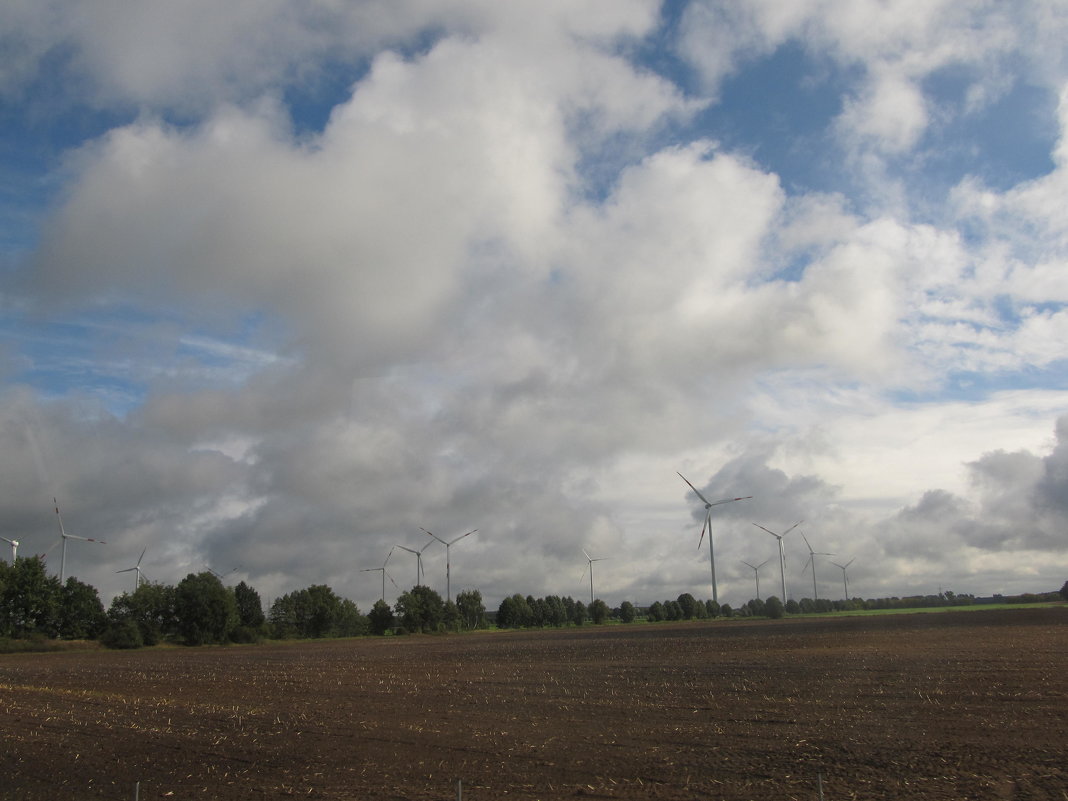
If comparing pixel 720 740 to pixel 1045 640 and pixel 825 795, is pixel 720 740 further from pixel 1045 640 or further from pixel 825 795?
pixel 1045 640

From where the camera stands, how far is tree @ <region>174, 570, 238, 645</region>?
501 ft

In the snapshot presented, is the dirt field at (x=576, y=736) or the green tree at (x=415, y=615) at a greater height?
the dirt field at (x=576, y=736)

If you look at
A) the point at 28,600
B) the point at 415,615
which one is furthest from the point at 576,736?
the point at 415,615

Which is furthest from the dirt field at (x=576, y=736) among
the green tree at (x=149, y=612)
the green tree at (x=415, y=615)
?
the green tree at (x=415, y=615)

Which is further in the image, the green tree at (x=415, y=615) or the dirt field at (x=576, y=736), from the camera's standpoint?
the green tree at (x=415, y=615)

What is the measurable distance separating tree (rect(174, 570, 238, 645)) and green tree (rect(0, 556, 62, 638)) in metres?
21.1

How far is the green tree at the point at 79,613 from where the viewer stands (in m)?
149

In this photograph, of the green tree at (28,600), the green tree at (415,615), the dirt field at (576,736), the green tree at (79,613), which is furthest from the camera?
the green tree at (415,615)

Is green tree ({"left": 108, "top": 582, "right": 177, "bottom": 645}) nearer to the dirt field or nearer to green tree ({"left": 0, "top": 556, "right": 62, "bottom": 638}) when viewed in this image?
green tree ({"left": 0, "top": 556, "right": 62, "bottom": 638})

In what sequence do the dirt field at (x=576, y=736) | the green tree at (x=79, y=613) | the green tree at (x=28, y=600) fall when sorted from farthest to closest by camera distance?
the green tree at (x=79, y=613) → the green tree at (x=28, y=600) → the dirt field at (x=576, y=736)

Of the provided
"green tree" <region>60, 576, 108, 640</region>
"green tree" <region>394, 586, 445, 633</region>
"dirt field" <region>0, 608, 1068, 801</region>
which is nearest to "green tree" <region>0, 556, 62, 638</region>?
"green tree" <region>60, 576, 108, 640</region>

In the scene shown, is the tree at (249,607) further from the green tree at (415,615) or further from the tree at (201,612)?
the green tree at (415,615)

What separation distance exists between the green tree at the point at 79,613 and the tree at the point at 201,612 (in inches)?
530

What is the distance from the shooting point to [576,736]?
25906 mm
